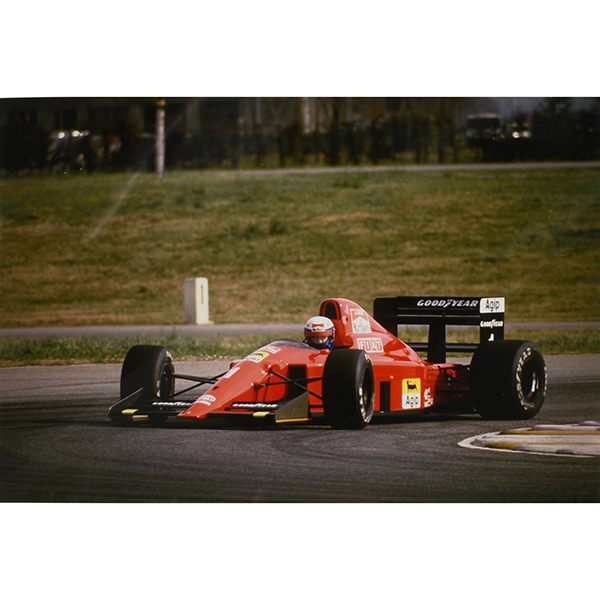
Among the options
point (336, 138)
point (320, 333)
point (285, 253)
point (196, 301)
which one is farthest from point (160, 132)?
point (285, 253)

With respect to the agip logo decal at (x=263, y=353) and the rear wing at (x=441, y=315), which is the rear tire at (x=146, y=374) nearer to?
the agip logo decal at (x=263, y=353)

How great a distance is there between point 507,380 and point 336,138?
313 centimetres

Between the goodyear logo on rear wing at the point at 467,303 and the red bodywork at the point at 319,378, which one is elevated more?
the goodyear logo on rear wing at the point at 467,303

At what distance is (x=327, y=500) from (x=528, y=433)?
10.2ft

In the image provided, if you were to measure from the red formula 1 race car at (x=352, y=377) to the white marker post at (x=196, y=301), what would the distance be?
10.4 meters

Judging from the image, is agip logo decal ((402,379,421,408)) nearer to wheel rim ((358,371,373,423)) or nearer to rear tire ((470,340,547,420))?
rear tire ((470,340,547,420))

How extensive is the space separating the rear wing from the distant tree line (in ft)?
5.52

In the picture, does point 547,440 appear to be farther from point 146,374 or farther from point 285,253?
point 285,253

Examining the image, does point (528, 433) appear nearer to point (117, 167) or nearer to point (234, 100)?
point (234, 100)

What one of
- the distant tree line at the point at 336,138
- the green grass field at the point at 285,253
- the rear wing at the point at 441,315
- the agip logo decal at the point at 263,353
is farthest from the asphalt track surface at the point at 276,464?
the green grass field at the point at 285,253

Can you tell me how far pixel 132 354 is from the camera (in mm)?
9898

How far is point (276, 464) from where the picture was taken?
311 inches

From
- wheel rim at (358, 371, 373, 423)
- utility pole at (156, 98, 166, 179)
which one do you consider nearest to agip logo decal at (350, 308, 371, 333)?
wheel rim at (358, 371, 373, 423)

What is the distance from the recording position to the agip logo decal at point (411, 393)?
32.5ft
